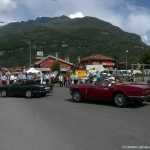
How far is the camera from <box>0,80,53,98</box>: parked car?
1183 cm

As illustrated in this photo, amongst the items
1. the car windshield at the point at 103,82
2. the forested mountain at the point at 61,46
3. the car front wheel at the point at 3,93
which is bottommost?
the car front wheel at the point at 3,93

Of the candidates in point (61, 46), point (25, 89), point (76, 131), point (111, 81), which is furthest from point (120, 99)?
point (61, 46)

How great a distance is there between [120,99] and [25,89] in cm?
657

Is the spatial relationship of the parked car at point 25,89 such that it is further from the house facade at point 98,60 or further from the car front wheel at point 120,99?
the house facade at point 98,60

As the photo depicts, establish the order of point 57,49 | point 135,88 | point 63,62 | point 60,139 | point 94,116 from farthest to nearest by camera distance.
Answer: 1. point 57,49
2. point 63,62
3. point 135,88
4. point 94,116
5. point 60,139

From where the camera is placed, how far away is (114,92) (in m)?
8.42

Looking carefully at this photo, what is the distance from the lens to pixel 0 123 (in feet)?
20.4

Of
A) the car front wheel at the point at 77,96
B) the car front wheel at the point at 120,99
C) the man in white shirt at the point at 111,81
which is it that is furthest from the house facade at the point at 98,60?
the car front wheel at the point at 120,99

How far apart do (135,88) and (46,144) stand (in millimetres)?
4890

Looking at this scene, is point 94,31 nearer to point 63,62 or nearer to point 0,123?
point 63,62

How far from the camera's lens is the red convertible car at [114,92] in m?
7.81

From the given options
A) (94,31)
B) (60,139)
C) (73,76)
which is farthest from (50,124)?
(94,31)

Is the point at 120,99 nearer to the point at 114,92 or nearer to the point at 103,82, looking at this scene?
the point at 114,92

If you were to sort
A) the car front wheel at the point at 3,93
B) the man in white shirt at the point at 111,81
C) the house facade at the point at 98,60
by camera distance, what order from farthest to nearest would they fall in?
the house facade at the point at 98,60
the car front wheel at the point at 3,93
the man in white shirt at the point at 111,81
